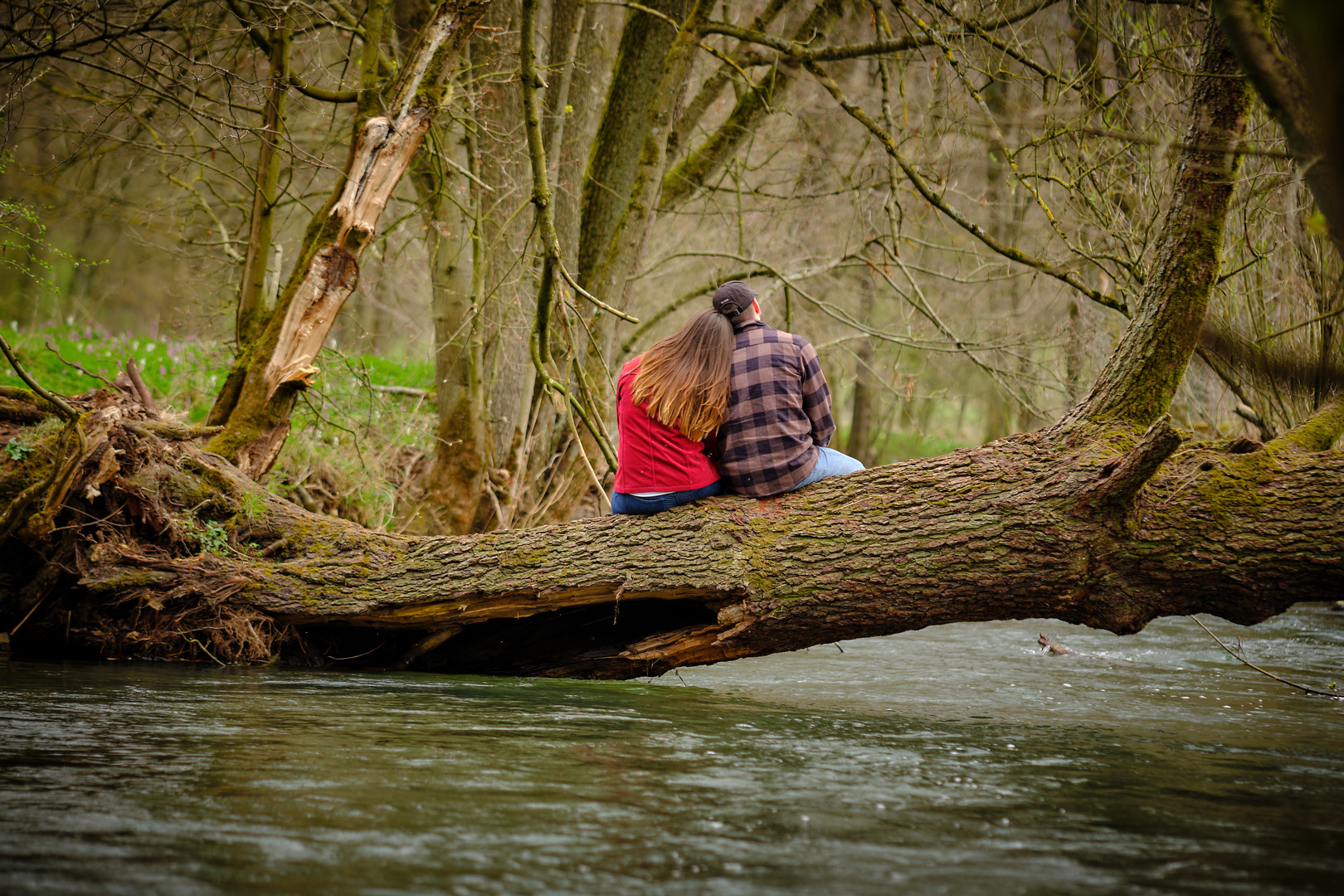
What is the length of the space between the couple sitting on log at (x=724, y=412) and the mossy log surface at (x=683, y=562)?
0.51 ft

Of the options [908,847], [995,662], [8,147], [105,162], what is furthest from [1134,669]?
[105,162]

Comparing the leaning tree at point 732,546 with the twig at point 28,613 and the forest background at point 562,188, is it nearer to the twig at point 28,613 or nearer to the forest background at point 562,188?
the twig at point 28,613

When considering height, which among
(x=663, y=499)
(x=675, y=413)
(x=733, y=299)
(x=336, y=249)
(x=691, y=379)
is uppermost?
(x=336, y=249)

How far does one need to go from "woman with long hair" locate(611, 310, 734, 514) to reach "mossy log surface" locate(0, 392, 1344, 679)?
150 millimetres

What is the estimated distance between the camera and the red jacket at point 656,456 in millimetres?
4906

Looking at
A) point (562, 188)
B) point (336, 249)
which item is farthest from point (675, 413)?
point (562, 188)

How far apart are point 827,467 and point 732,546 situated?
0.70 meters

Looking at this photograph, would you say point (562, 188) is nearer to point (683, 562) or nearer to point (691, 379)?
point (691, 379)

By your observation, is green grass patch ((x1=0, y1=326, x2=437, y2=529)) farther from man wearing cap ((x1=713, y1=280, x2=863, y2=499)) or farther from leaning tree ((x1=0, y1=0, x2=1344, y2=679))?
man wearing cap ((x1=713, y1=280, x2=863, y2=499))

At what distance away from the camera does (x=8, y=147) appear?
5914 mm

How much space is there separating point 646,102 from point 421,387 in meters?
4.85

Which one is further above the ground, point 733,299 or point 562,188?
point 562,188

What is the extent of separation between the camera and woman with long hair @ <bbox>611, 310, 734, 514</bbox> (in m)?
4.82

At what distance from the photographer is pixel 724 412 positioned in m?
4.93
